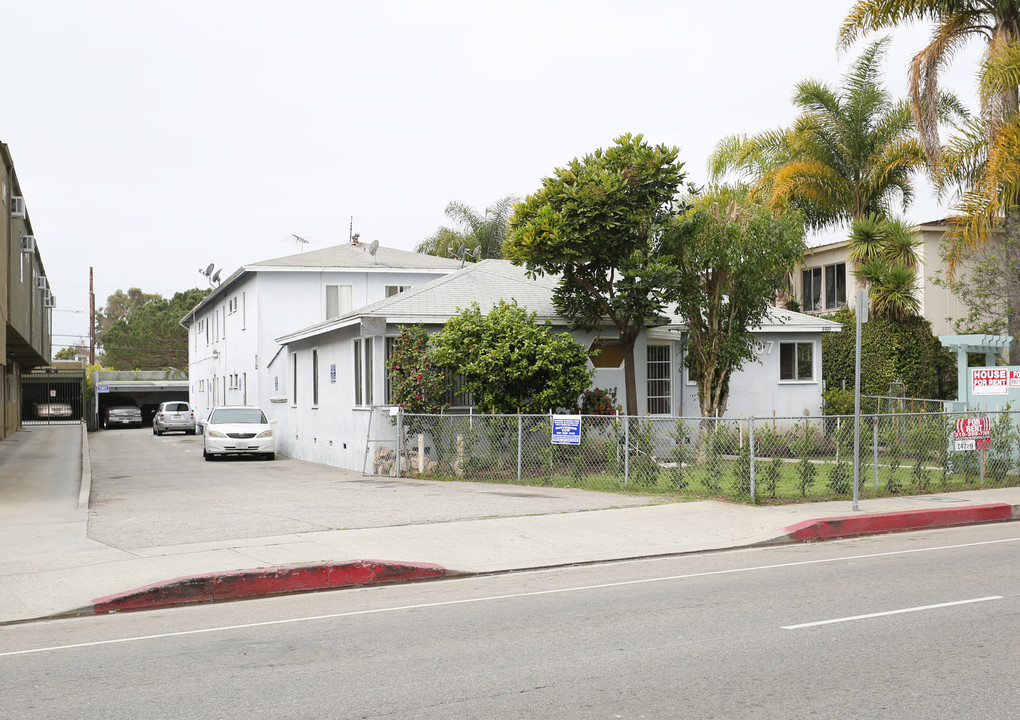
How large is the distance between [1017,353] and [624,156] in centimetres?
1041

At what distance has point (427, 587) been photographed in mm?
9773

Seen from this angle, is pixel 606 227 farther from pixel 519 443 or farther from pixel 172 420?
pixel 172 420

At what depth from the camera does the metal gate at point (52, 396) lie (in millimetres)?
59625

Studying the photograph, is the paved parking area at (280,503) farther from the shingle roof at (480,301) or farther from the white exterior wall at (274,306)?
the white exterior wall at (274,306)

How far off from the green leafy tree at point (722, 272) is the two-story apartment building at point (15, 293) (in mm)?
17125

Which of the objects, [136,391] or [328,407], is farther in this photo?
[136,391]

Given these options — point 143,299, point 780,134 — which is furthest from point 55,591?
point 143,299

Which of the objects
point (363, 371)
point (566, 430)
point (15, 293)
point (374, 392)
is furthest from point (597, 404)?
point (15, 293)

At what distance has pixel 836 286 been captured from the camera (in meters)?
34.8

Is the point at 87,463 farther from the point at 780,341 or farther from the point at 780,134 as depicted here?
the point at 780,134

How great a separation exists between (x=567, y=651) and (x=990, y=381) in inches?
576

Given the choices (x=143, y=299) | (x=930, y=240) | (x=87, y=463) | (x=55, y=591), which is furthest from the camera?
(x=143, y=299)

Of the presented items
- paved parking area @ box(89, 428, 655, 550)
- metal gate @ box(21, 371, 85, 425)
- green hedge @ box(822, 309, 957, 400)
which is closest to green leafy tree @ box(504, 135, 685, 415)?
paved parking area @ box(89, 428, 655, 550)

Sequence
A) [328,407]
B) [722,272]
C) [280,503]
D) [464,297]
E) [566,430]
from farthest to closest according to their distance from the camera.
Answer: [328,407] < [464,297] < [722,272] < [566,430] < [280,503]
